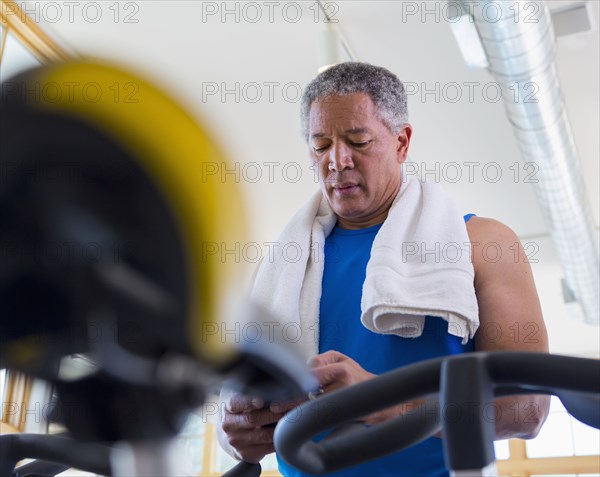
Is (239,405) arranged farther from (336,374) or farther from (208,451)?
(208,451)

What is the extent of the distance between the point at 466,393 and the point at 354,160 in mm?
1145

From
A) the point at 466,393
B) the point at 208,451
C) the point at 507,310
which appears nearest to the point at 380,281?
the point at 507,310

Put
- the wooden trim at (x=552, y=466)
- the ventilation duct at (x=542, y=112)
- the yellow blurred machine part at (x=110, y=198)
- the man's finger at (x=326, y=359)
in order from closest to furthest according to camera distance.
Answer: the yellow blurred machine part at (x=110, y=198), the man's finger at (x=326, y=359), the ventilation duct at (x=542, y=112), the wooden trim at (x=552, y=466)

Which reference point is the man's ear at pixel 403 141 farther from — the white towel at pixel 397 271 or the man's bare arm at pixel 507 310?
the man's bare arm at pixel 507 310

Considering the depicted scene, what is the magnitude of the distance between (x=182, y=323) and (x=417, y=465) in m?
1.03

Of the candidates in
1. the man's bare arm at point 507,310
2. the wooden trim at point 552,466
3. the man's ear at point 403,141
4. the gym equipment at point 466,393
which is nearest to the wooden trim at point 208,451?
the wooden trim at point 552,466

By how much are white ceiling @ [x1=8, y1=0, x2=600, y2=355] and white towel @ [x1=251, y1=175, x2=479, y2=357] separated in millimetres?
2586

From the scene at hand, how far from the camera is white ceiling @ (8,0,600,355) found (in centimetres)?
480

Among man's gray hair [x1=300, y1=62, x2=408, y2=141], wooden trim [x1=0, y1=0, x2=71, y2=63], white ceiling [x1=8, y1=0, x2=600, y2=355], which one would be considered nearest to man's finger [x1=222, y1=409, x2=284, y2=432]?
man's gray hair [x1=300, y1=62, x2=408, y2=141]

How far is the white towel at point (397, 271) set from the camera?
138cm

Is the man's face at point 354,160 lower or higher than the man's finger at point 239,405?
higher

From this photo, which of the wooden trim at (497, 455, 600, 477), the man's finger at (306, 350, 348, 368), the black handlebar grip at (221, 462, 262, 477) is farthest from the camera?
the wooden trim at (497, 455, 600, 477)

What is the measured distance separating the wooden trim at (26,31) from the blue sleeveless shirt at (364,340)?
11.6ft

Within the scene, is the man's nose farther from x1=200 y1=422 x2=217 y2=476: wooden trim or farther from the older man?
x1=200 y1=422 x2=217 y2=476: wooden trim
